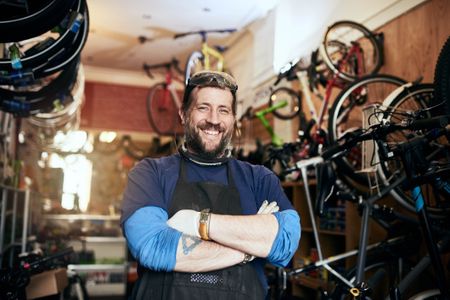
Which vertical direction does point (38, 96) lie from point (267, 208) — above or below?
above

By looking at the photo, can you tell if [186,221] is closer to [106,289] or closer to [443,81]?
[443,81]

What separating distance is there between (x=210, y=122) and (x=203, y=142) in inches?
3.6

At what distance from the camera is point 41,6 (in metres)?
2.22

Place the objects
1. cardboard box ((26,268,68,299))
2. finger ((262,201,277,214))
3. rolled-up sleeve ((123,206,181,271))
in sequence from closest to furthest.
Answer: rolled-up sleeve ((123,206,181,271)) < finger ((262,201,277,214)) < cardboard box ((26,268,68,299))

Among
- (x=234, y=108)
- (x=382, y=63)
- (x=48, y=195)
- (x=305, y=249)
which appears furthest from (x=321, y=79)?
(x=48, y=195)

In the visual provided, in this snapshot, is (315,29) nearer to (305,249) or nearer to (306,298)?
(305,249)

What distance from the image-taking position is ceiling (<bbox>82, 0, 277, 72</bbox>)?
20.1ft

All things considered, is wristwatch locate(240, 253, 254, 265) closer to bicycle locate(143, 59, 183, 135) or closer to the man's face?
the man's face

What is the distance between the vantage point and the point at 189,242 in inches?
63.3

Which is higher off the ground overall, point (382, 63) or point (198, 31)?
point (198, 31)

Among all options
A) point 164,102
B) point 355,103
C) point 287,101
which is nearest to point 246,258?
point 355,103

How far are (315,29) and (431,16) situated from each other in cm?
171

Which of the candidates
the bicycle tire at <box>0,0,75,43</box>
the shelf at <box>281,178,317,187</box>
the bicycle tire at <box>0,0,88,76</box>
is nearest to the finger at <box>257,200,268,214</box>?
the bicycle tire at <box>0,0,75,43</box>

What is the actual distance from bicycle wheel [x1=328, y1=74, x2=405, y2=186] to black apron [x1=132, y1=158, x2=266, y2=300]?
1.81m
